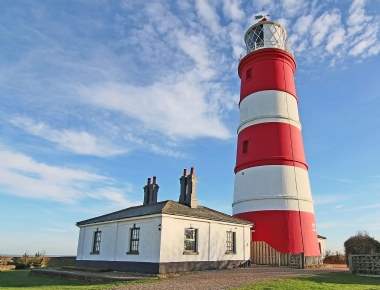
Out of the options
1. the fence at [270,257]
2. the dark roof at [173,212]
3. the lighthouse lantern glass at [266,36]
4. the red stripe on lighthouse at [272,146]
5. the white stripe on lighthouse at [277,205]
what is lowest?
the fence at [270,257]

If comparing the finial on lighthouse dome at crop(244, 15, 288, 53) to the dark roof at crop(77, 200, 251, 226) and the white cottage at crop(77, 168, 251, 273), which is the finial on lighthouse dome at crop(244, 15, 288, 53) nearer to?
the white cottage at crop(77, 168, 251, 273)

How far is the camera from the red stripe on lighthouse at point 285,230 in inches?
917

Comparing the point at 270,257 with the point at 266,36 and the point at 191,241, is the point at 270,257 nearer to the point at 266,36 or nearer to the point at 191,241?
the point at 191,241

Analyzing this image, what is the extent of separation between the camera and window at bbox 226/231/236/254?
2200cm

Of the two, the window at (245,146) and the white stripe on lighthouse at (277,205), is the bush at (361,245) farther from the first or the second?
the window at (245,146)

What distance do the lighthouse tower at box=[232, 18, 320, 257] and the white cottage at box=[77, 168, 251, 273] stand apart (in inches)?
82.9

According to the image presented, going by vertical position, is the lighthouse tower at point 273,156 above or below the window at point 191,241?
above

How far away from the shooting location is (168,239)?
18281 millimetres

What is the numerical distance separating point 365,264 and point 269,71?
46.4 feet

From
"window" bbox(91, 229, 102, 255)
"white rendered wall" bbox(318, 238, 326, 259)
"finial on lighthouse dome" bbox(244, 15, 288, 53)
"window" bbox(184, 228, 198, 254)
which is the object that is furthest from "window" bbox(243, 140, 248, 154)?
"window" bbox(91, 229, 102, 255)

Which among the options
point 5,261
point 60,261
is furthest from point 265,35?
point 5,261

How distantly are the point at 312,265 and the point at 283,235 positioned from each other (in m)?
2.54

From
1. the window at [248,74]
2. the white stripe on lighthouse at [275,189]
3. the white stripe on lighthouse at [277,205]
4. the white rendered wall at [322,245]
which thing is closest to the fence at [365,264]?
the white stripe on lighthouse at [277,205]

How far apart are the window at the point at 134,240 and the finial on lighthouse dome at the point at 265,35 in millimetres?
16364
